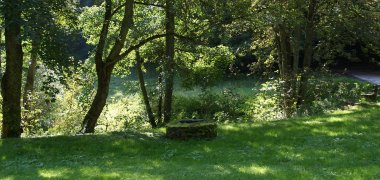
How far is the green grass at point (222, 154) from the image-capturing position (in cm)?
990

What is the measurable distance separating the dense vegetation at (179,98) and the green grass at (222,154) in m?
0.04

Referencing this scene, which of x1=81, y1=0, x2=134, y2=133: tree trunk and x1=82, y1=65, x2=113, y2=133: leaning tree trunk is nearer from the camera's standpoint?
x1=81, y1=0, x2=134, y2=133: tree trunk

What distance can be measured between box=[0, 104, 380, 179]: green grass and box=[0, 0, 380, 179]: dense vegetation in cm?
4

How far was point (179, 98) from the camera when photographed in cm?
2744

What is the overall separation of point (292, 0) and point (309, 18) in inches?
98.9

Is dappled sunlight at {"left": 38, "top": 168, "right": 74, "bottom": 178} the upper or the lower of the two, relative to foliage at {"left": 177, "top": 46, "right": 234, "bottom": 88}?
lower

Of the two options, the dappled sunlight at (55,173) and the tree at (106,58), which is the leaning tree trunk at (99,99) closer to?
the tree at (106,58)

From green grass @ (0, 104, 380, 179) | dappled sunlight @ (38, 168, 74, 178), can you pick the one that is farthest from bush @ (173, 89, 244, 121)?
dappled sunlight @ (38, 168, 74, 178)

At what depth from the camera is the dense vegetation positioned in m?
11.1

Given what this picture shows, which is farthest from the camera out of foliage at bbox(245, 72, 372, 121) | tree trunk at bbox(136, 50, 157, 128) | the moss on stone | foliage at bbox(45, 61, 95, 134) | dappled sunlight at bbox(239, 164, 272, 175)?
tree trunk at bbox(136, 50, 157, 128)

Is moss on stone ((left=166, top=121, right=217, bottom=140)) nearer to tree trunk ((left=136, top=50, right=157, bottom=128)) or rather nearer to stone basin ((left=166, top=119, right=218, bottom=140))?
stone basin ((left=166, top=119, right=218, bottom=140))

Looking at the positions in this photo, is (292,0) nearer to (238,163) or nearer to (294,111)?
(294,111)

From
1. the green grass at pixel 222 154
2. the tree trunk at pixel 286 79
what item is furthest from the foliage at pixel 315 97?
the green grass at pixel 222 154

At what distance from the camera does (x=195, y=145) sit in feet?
43.3
